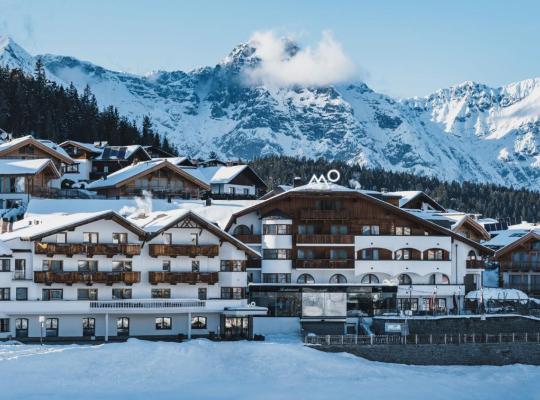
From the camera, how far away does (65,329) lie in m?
74.8

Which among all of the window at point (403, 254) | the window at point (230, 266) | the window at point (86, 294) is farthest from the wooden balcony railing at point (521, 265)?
the window at point (86, 294)

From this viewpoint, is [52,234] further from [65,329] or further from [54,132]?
[54,132]

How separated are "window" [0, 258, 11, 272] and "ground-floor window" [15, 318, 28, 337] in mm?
3511

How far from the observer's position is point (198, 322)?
257 feet

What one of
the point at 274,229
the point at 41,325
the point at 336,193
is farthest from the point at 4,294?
the point at 336,193

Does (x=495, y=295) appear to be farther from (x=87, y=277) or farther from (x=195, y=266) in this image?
(x=87, y=277)

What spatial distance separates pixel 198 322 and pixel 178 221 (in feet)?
24.6

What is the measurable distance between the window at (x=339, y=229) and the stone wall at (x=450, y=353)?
53.0 feet

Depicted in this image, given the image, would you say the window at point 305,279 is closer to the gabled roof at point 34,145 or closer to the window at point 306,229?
the window at point 306,229

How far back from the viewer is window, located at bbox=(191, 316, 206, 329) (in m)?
78.1

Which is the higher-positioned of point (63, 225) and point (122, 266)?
point (63, 225)

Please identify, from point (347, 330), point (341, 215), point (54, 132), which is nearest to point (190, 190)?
point (341, 215)

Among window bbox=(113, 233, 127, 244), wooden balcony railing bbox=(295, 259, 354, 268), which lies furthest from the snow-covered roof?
window bbox=(113, 233, 127, 244)

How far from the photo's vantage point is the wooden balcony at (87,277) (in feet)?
244
